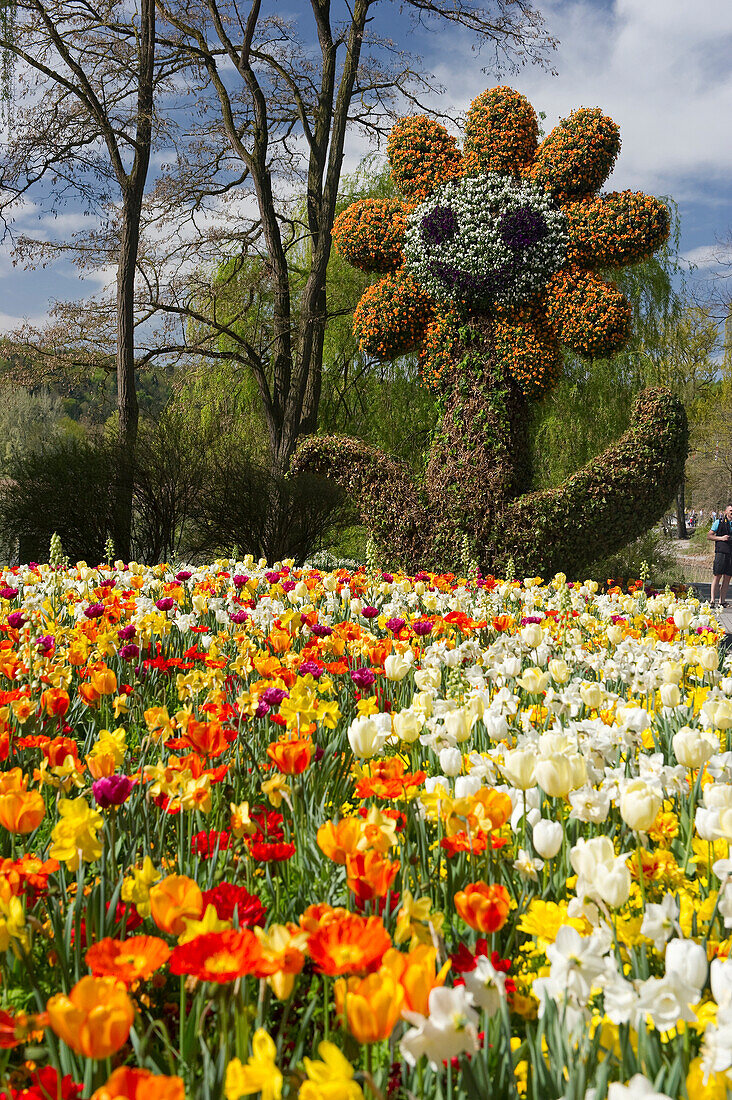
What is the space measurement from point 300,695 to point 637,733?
2.85 ft

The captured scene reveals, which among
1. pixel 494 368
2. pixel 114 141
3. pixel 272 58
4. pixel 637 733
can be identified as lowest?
pixel 637 733

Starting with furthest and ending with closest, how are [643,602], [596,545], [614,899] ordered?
[596,545], [643,602], [614,899]

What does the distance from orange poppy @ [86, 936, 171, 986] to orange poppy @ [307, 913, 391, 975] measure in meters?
0.20

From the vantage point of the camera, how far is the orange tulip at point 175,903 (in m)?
0.91

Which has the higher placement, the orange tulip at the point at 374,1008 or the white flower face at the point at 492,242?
the white flower face at the point at 492,242

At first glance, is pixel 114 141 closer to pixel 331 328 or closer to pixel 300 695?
pixel 331 328

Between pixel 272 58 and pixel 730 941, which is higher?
pixel 272 58

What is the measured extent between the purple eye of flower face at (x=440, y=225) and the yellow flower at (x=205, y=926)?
871cm

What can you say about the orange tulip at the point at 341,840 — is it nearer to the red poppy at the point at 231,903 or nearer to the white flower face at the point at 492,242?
the red poppy at the point at 231,903

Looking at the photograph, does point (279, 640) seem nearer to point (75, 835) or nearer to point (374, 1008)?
point (75, 835)

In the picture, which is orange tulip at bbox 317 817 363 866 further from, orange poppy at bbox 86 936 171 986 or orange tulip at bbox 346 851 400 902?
orange poppy at bbox 86 936 171 986

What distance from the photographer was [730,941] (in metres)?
1.15

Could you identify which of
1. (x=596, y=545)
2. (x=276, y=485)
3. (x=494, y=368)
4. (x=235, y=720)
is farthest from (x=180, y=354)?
(x=235, y=720)

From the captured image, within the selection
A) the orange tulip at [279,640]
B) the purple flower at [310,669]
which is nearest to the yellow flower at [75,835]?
the purple flower at [310,669]
